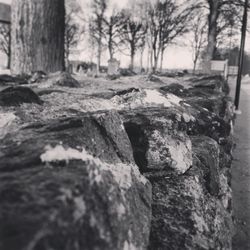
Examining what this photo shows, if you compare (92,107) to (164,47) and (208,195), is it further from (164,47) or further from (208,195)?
(164,47)

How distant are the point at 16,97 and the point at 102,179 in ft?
3.67

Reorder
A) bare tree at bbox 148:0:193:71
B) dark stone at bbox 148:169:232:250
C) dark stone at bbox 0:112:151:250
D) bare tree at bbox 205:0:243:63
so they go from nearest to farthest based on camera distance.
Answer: dark stone at bbox 0:112:151:250
dark stone at bbox 148:169:232:250
bare tree at bbox 205:0:243:63
bare tree at bbox 148:0:193:71

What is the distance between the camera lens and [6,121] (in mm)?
1427

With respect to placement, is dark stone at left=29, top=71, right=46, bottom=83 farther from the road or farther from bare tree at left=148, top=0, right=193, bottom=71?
bare tree at left=148, top=0, right=193, bottom=71

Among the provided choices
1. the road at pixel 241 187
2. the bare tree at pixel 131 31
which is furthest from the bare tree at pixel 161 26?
the road at pixel 241 187

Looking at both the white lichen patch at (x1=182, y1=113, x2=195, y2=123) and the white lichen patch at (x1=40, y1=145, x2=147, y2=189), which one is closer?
the white lichen patch at (x1=40, y1=145, x2=147, y2=189)

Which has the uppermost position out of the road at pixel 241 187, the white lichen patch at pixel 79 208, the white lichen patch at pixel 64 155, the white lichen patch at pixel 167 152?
the white lichen patch at pixel 64 155

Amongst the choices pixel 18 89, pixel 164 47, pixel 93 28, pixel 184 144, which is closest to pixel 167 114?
pixel 184 144

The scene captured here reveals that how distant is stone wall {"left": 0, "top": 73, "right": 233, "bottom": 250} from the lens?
727 mm

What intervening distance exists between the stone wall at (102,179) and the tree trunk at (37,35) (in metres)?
2.41

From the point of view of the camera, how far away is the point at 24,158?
904 millimetres

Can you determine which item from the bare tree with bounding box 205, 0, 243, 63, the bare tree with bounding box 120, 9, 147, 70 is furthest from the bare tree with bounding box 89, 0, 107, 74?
the bare tree with bounding box 205, 0, 243, 63

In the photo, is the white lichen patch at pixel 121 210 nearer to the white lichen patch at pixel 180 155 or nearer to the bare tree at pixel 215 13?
the white lichen patch at pixel 180 155

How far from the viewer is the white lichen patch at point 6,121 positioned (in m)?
1.28
